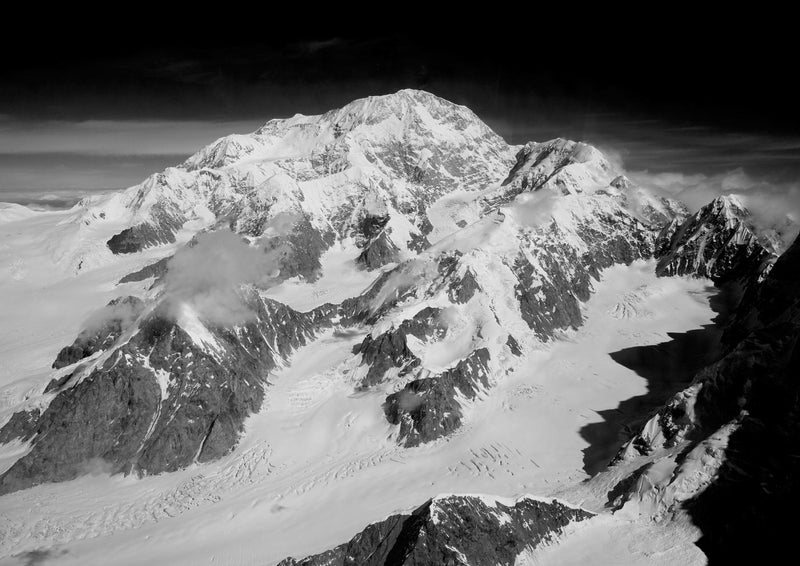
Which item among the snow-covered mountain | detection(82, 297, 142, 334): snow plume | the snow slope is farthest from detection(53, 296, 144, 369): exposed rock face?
the snow slope

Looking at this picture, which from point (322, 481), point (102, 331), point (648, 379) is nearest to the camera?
point (322, 481)

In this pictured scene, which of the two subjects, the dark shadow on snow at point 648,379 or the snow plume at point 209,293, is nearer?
the dark shadow on snow at point 648,379

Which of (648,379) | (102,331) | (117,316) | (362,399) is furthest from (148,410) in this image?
(648,379)

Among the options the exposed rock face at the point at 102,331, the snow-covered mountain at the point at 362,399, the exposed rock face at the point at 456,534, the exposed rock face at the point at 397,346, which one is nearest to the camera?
the exposed rock face at the point at 456,534

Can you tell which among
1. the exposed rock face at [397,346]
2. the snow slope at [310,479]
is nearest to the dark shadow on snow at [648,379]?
the snow slope at [310,479]

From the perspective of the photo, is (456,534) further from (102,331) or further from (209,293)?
(102,331)

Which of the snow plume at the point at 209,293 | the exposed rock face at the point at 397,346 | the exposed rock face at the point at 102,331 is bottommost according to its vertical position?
the exposed rock face at the point at 102,331

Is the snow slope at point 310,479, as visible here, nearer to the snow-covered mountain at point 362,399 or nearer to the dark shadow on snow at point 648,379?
the snow-covered mountain at point 362,399
